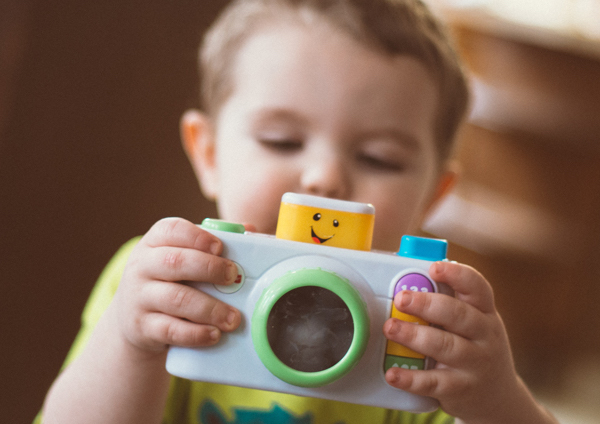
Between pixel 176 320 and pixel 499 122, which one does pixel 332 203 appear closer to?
Result: pixel 176 320

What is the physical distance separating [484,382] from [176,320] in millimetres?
235

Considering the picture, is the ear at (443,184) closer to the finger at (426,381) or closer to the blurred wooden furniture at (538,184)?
the finger at (426,381)

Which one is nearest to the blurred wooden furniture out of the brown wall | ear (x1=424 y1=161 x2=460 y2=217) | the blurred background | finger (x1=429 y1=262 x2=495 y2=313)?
the blurred background

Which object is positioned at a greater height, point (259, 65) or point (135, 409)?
point (259, 65)

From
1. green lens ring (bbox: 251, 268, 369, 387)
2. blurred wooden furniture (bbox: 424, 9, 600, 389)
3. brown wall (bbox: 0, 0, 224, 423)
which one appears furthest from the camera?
blurred wooden furniture (bbox: 424, 9, 600, 389)

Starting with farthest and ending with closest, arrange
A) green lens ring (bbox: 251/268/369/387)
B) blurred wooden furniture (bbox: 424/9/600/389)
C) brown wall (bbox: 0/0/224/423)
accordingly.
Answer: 1. blurred wooden furniture (bbox: 424/9/600/389)
2. brown wall (bbox: 0/0/224/423)
3. green lens ring (bbox: 251/268/369/387)

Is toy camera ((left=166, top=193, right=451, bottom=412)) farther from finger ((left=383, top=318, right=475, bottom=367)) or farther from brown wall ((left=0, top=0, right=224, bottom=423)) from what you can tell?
brown wall ((left=0, top=0, right=224, bottom=423))

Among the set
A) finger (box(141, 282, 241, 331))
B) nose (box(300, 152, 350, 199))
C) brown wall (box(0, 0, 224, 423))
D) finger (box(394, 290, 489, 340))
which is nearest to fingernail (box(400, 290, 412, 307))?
finger (box(394, 290, 489, 340))

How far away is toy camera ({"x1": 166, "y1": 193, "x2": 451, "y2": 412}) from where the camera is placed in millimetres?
377

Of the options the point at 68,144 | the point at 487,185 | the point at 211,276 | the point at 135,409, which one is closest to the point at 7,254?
the point at 68,144

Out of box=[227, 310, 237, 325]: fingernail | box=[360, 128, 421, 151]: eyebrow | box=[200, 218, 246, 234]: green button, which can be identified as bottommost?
box=[227, 310, 237, 325]: fingernail

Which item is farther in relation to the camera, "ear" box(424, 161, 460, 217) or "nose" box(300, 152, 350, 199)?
"ear" box(424, 161, 460, 217)

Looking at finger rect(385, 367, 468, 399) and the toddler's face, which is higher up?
the toddler's face

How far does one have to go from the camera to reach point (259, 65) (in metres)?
0.69
